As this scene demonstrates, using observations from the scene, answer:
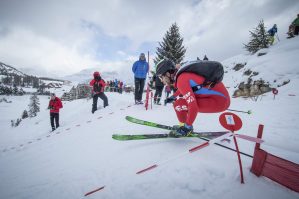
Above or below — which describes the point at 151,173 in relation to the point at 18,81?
below

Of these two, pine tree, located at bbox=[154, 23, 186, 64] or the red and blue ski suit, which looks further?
pine tree, located at bbox=[154, 23, 186, 64]

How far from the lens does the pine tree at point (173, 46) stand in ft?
72.2

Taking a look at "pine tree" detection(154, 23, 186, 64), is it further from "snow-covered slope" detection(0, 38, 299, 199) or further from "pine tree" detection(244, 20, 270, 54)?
"snow-covered slope" detection(0, 38, 299, 199)

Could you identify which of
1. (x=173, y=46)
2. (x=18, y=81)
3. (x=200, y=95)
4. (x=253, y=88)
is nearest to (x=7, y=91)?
(x=18, y=81)

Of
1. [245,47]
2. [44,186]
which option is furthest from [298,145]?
[245,47]

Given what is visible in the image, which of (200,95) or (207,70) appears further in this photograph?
(200,95)

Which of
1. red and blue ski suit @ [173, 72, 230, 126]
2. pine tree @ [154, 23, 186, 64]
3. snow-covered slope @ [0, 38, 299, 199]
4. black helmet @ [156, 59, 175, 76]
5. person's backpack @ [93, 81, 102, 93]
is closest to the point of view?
snow-covered slope @ [0, 38, 299, 199]

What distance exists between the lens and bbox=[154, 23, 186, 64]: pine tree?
2202 cm

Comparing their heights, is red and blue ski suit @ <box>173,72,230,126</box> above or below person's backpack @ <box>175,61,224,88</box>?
below

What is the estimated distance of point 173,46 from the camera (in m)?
22.2

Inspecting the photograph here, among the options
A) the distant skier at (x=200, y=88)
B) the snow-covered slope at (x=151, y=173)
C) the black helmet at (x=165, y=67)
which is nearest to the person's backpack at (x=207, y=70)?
the distant skier at (x=200, y=88)

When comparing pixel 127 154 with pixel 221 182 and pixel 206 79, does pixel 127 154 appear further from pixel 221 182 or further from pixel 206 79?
pixel 206 79

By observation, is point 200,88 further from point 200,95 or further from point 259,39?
point 259,39

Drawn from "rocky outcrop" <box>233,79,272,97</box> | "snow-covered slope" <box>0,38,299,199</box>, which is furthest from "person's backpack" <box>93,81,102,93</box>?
"rocky outcrop" <box>233,79,272,97</box>
